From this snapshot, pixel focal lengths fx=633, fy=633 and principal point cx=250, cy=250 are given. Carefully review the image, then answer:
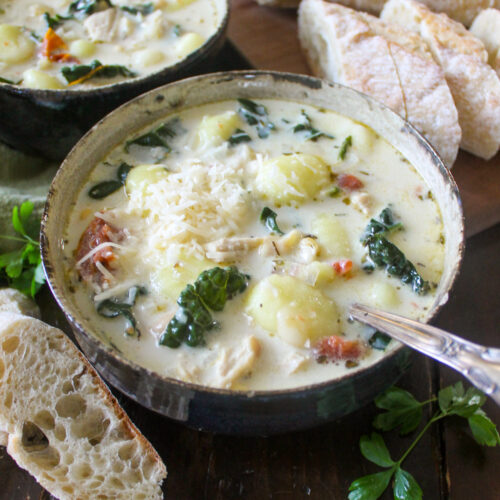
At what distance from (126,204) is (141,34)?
1.22 metres

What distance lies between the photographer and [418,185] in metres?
2.38

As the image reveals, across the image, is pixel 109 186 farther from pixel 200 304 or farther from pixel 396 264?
pixel 396 264

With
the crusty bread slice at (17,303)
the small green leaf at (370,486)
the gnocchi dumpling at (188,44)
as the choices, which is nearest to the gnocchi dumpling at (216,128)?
the gnocchi dumpling at (188,44)

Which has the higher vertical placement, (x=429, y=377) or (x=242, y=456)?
(x=429, y=377)

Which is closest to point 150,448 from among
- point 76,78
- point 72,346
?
point 72,346

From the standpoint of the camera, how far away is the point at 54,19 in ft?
10.4

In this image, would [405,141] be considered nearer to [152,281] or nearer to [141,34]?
[152,281]

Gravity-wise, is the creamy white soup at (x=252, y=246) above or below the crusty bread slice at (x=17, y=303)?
above

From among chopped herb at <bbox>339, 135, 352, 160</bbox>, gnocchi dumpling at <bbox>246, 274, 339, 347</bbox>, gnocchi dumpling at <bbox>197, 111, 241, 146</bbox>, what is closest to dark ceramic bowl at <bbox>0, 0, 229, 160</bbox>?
gnocchi dumpling at <bbox>197, 111, 241, 146</bbox>

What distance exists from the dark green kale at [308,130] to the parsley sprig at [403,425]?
1.04 metres

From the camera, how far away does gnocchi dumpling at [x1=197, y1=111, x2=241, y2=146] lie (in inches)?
99.7

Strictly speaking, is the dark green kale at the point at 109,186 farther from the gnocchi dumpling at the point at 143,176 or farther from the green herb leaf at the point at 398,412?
the green herb leaf at the point at 398,412

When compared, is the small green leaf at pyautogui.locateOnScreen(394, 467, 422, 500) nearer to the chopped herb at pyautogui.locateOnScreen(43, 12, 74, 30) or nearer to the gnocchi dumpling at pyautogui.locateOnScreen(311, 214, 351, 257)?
the gnocchi dumpling at pyautogui.locateOnScreen(311, 214, 351, 257)

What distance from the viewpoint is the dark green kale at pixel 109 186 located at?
7.81 feet
